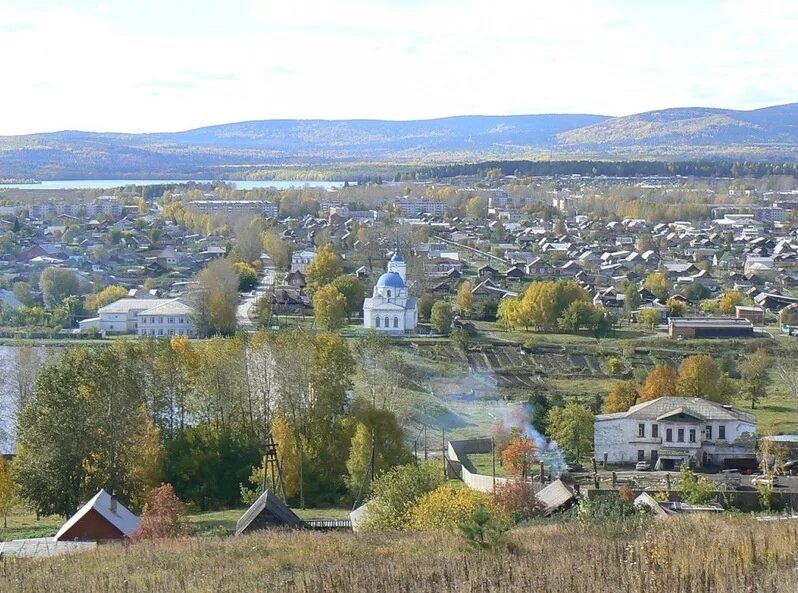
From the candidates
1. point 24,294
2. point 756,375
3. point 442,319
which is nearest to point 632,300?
point 442,319

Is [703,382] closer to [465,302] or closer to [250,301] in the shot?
[465,302]

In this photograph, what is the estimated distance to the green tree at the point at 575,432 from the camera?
14578 mm

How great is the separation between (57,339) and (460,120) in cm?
16778

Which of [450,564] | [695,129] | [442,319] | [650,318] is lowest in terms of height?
[695,129]

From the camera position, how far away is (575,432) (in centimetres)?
1461

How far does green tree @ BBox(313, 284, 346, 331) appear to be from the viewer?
25.0 m

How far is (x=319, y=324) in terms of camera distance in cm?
2505

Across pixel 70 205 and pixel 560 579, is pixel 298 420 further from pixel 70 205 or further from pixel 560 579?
pixel 70 205

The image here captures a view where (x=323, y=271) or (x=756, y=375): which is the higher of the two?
(x=756, y=375)

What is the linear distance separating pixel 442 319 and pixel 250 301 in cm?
589

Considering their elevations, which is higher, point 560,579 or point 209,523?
point 560,579

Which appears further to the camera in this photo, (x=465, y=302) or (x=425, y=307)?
(x=465, y=302)

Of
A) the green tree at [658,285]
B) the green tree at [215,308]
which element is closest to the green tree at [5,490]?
the green tree at [215,308]

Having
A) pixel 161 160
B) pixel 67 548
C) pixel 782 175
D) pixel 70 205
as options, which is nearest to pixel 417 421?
pixel 67 548
